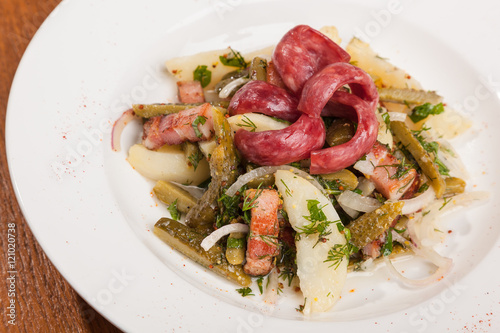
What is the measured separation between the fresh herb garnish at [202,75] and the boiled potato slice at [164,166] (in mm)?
908

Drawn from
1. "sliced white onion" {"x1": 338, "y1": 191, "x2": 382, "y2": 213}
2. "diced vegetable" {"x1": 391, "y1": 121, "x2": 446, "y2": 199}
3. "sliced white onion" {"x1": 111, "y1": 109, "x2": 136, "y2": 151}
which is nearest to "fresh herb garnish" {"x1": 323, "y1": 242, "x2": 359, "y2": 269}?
"sliced white onion" {"x1": 338, "y1": 191, "x2": 382, "y2": 213}

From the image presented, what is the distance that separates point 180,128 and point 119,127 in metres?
0.64

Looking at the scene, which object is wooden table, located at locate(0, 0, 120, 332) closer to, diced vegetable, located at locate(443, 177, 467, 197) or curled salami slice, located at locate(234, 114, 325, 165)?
curled salami slice, located at locate(234, 114, 325, 165)

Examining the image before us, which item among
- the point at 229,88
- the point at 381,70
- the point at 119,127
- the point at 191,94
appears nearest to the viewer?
the point at 119,127

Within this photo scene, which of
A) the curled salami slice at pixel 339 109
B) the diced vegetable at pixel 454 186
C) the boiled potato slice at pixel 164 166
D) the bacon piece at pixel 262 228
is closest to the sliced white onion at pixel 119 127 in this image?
the boiled potato slice at pixel 164 166

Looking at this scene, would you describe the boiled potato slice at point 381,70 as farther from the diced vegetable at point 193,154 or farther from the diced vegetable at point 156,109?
the diced vegetable at point 193,154

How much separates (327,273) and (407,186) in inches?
43.5

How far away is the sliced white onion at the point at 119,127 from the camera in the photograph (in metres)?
4.13

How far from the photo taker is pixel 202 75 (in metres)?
4.68

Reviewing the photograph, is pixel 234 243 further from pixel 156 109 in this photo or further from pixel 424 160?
pixel 424 160

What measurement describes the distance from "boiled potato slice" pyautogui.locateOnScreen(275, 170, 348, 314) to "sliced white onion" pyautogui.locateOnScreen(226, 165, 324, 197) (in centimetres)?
11

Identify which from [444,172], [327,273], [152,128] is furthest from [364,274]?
[152,128]

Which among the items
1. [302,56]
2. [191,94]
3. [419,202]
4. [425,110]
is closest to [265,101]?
[302,56]

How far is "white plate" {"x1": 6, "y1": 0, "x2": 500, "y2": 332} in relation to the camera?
332cm
